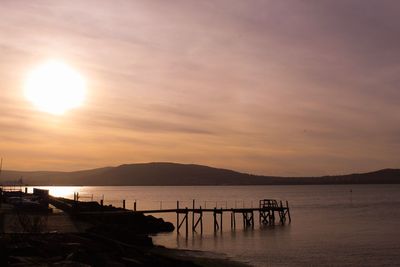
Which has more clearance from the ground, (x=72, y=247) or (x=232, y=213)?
(x=72, y=247)

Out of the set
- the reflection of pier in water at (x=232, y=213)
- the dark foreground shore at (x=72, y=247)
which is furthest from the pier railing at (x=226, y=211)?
the dark foreground shore at (x=72, y=247)

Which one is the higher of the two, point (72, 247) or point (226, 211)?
point (72, 247)

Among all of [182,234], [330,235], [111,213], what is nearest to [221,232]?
[182,234]

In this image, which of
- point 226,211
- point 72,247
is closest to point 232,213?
point 226,211

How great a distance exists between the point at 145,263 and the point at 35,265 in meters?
7.60

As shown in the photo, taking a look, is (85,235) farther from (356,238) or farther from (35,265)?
(356,238)

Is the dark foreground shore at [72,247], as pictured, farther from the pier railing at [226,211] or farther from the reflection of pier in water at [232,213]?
the pier railing at [226,211]

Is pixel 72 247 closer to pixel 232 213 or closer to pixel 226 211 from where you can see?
pixel 232 213

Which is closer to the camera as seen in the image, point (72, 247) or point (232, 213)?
point (72, 247)

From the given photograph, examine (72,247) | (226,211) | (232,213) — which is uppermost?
(72,247)

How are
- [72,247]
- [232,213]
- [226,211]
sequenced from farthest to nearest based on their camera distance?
[226,211] < [232,213] < [72,247]

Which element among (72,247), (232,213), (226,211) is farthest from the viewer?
(226,211)

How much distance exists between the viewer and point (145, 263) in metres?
23.8

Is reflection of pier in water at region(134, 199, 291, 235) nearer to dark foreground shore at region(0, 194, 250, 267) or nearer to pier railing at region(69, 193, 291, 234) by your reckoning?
pier railing at region(69, 193, 291, 234)
